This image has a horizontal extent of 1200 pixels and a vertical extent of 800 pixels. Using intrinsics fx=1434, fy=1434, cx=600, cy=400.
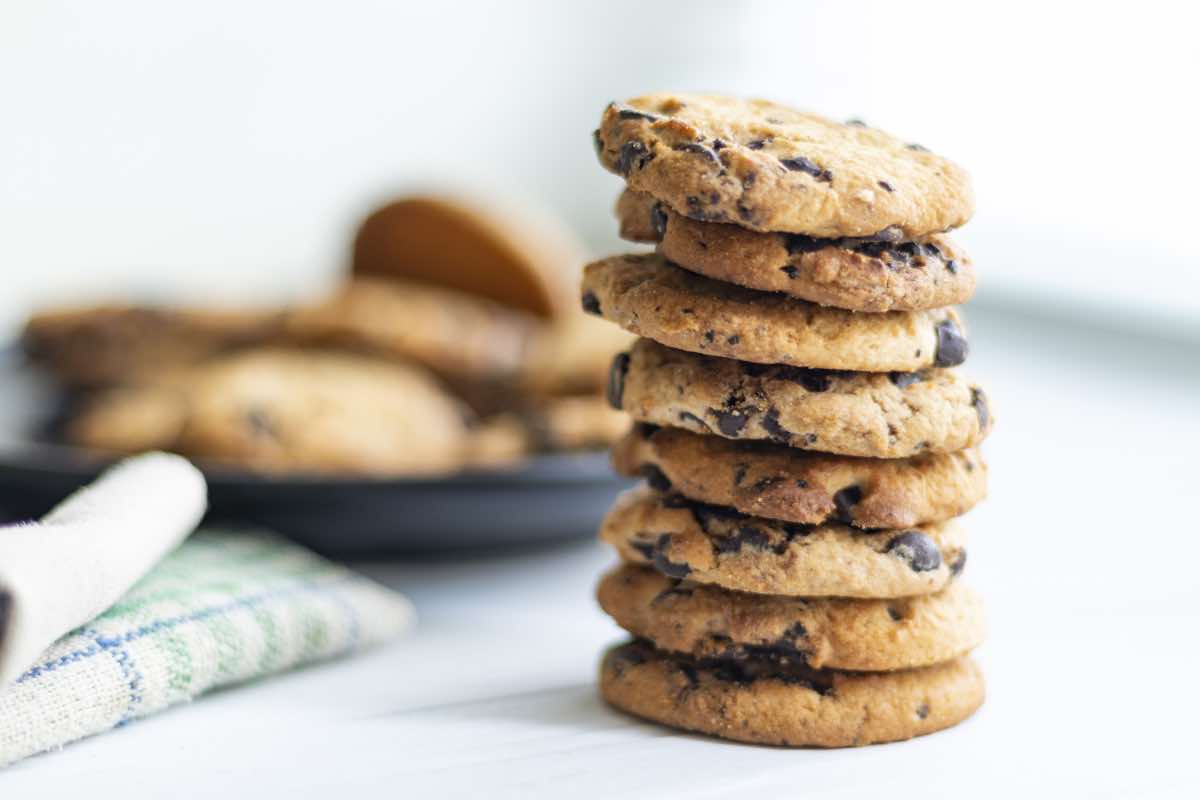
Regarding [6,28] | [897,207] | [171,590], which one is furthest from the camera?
[6,28]

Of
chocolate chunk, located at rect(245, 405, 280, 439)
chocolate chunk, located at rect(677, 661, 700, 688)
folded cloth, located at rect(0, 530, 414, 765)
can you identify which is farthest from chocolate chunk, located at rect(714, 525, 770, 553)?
chocolate chunk, located at rect(245, 405, 280, 439)

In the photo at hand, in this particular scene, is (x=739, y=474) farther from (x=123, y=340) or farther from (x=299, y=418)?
(x=123, y=340)

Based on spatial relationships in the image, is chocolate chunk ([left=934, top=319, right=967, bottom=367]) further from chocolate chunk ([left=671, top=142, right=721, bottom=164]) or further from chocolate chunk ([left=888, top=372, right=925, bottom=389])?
chocolate chunk ([left=671, top=142, right=721, bottom=164])

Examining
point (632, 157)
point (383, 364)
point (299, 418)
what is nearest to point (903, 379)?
point (632, 157)

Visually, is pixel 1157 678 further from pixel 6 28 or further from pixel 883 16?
pixel 6 28

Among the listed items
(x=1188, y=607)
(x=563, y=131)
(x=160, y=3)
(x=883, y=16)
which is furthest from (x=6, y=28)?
(x=1188, y=607)

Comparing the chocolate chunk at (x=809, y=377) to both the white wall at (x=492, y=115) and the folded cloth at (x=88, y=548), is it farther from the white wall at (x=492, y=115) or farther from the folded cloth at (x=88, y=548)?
the white wall at (x=492, y=115)

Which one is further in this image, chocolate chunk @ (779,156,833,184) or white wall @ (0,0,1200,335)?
white wall @ (0,0,1200,335)
